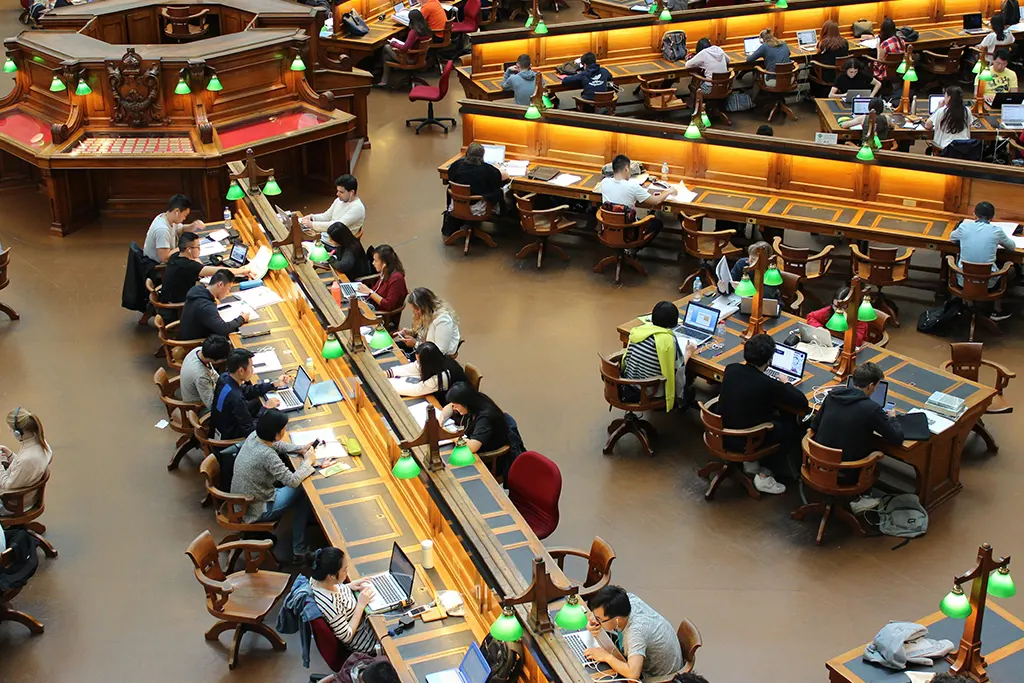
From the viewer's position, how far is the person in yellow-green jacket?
9.41m

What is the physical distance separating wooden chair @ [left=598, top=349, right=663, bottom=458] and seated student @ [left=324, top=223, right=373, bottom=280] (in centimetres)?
254

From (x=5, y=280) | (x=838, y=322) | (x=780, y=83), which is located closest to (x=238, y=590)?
(x=838, y=322)

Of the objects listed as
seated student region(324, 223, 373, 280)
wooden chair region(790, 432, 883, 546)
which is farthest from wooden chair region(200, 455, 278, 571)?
wooden chair region(790, 432, 883, 546)

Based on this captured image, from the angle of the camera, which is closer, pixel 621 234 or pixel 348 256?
pixel 348 256

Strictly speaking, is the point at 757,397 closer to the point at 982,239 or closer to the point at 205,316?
the point at 982,239

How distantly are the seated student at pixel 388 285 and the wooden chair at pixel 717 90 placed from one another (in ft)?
21.9

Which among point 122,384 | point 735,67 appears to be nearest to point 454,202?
point 122,384

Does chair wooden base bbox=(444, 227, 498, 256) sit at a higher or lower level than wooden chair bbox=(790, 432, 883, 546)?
higher

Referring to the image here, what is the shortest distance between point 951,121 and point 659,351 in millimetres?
5522

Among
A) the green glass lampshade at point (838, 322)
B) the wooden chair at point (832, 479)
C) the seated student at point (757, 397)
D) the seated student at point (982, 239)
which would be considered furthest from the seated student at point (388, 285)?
the seated student at point (982, 239)

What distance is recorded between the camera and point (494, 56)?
1605cm

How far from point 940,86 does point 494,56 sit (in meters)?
6.24

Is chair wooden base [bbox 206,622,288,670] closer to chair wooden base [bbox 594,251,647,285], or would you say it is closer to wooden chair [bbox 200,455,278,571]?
wooden chair [bbox 200,455,278,571]

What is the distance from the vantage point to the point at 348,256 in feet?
36.0
